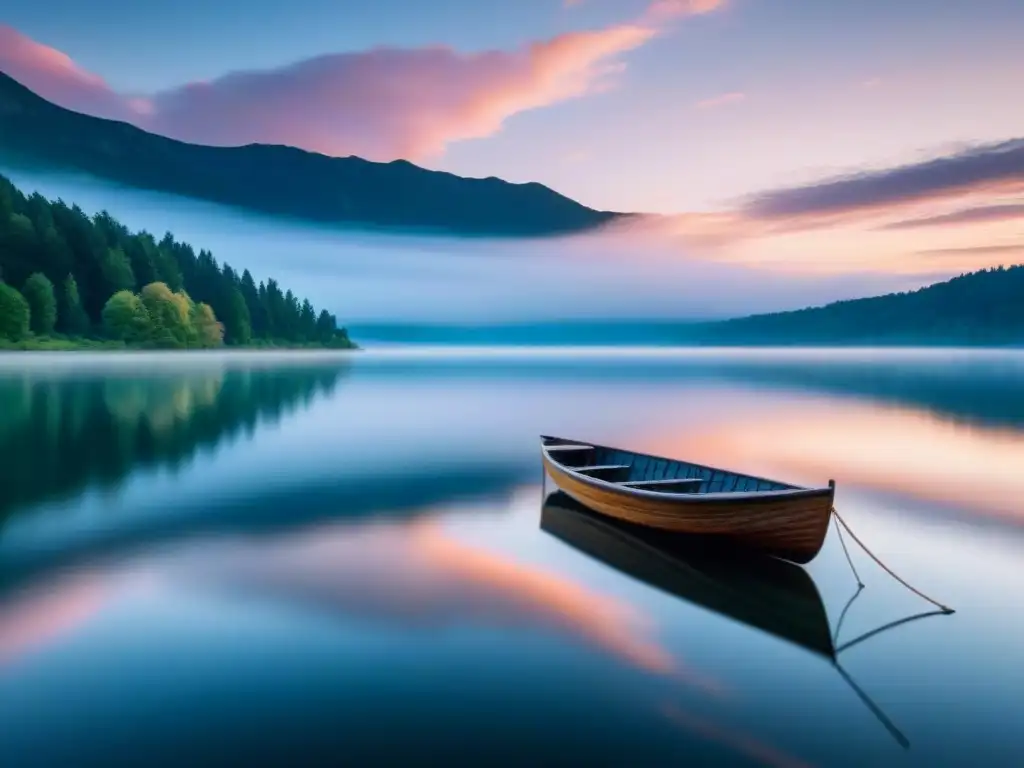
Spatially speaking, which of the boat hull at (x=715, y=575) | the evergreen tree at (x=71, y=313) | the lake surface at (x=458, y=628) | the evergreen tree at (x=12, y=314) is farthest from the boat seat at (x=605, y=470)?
the evergreen tree at (x=71, y=313)

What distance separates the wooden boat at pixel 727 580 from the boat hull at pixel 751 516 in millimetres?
598

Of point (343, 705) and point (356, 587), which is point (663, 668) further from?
point (356, 587)

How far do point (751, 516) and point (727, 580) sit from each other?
4.33 feet

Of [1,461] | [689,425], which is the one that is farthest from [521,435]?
[1,461]

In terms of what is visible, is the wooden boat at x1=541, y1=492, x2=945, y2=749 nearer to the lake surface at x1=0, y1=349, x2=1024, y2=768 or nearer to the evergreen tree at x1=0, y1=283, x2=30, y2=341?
the lake surface at x1=0, y1=349, x2=1024, y2=768

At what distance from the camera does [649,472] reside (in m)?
19.6

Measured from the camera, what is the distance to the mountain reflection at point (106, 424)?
23.7 meters

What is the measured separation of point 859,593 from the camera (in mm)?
13211

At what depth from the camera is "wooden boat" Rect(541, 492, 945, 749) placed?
1114cm

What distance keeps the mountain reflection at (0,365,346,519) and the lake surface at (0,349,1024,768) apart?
0.43 m

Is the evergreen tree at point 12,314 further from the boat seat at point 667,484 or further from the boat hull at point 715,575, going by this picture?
the boat seat at point 667,484

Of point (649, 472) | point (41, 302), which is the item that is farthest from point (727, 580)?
point (41, 302)

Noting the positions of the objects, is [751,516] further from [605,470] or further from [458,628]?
[605,470]

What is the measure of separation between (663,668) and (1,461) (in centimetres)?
2626
